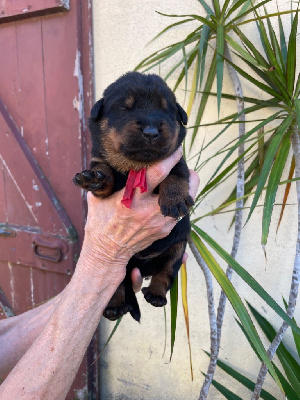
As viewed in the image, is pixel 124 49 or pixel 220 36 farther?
pixel 124 49

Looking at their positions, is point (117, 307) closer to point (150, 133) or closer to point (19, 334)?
point (19, 334)

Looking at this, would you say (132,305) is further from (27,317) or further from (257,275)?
(257,275)

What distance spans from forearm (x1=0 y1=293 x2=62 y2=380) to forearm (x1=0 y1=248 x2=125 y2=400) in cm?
35

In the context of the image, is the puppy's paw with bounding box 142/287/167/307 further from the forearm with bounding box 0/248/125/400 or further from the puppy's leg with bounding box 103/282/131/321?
the forearm with bounding box 0/248/125/400

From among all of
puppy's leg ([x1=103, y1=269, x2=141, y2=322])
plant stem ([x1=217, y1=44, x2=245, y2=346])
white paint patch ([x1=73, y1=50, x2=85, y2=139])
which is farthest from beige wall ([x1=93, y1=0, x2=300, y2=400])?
puppy's leg ([x1=103, y1=269, x2=141, y2=322])

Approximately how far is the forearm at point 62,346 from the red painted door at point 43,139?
162cm

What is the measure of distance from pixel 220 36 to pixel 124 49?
1124 millimetres

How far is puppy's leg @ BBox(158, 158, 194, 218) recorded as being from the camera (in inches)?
60.8

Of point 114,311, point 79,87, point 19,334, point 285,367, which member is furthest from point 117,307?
point 79,87

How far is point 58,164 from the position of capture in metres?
3.29

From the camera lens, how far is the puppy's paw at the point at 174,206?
1.54 m

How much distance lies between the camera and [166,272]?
2012 mm

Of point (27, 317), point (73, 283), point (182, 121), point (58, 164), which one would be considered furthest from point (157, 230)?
point (58, 164)

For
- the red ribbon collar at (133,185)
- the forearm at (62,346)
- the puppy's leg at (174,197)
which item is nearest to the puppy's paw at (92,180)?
the red ribbon collar at (133,185)
